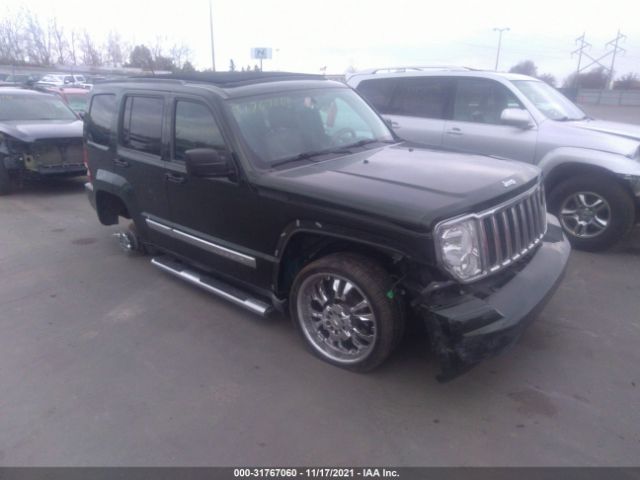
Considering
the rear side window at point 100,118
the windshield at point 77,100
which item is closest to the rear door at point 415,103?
the rear side window at point 100,118

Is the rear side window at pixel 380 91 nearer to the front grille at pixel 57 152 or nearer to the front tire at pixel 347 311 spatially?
the front tire at pixel 347 311

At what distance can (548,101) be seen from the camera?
600 cm

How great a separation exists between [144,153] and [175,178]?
1.87ft

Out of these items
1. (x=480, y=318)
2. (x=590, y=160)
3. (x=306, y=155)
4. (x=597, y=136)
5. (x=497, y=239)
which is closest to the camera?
(x=480, y=318)

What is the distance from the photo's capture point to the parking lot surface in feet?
8.71

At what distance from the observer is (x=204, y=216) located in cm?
393

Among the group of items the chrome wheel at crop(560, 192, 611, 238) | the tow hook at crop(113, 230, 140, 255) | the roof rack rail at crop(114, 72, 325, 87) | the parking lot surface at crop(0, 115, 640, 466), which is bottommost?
the parking lot surface at crop(0, 115, 640, 466)

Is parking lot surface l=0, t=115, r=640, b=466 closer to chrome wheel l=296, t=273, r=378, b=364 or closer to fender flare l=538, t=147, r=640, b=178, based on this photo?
chrome wheel l=296, t=273, r=378, b=364

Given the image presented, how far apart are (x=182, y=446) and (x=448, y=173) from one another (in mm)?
2365

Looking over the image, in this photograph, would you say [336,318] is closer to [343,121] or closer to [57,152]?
[343,121]

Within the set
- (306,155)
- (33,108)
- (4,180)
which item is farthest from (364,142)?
(33,108)

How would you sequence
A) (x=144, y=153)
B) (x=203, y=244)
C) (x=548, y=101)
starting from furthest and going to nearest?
1. (x=548, y=101)
2. (x=144, y=153)
3. (x=203, y=244)

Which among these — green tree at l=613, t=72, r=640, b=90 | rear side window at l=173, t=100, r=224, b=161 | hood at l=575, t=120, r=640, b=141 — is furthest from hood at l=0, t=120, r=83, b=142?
green tree at l=613, t=72, r=640, b=90

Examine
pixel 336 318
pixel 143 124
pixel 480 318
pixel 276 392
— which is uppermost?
pixel 143 124
